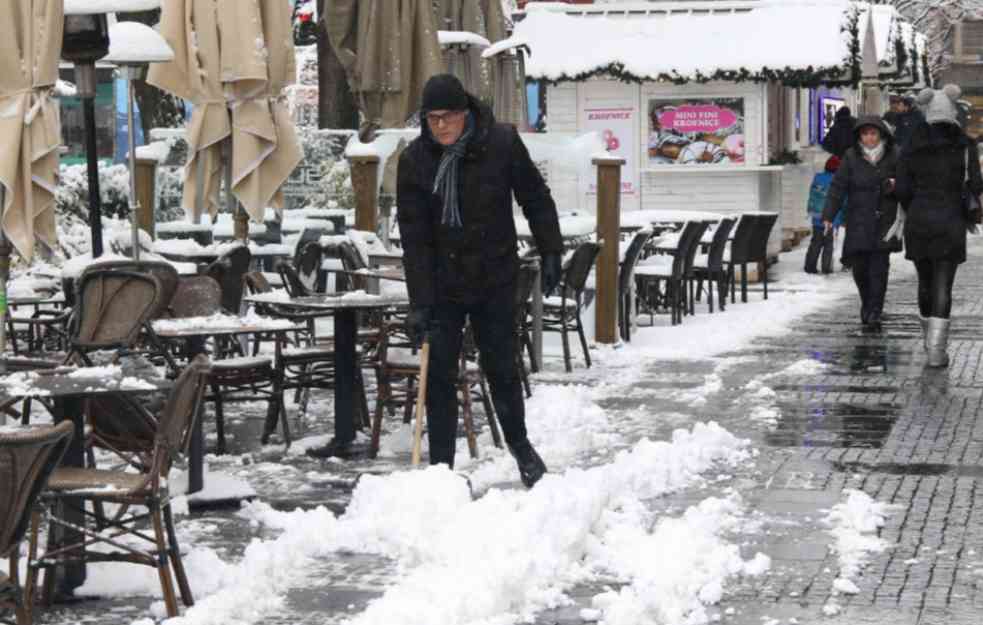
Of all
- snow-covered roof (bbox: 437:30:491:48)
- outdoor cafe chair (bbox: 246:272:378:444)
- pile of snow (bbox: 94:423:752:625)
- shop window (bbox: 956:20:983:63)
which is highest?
shop window (bbox: 956:20:983:63)

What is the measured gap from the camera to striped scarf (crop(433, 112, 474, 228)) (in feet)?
30.0

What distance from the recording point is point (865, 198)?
58.3ft

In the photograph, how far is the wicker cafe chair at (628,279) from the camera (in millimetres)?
16203

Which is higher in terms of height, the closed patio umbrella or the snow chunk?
the snow chunk

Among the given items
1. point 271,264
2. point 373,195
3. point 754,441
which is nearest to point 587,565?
point 754,441

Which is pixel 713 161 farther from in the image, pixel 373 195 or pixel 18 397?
pixel 18 397

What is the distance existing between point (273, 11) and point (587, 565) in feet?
17.6

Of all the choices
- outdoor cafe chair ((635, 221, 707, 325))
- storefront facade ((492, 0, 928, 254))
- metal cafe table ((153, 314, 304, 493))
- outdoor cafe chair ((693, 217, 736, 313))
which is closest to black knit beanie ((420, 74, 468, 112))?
metal cafe table ((153, 314, 304, 493))

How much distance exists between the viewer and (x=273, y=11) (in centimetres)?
1201

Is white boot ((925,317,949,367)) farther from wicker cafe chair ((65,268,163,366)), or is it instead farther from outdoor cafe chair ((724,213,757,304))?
wicker cafe chair ((65,268,163,366))

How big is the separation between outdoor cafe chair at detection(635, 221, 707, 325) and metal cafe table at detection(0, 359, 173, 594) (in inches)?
424

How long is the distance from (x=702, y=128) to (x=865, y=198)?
686 centimetres

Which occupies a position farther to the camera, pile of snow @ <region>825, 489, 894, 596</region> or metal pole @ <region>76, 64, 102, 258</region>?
metal pole @ <region>76, 64, 102, 258</region>

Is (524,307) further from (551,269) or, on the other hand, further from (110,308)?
(110,308)
